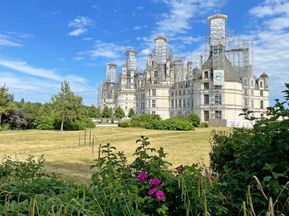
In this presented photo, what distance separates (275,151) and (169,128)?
36947 millimetres

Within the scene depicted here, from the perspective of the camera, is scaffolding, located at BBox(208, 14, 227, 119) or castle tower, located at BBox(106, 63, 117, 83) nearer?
scaffolding, located at BBox(208, 14, 227, 119)

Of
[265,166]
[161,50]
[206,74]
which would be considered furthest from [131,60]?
[265,166]

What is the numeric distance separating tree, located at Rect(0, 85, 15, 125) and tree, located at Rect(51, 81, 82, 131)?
15.7ft

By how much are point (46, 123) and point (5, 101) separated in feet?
20.2

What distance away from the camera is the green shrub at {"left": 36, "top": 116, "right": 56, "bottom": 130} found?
40.1 m

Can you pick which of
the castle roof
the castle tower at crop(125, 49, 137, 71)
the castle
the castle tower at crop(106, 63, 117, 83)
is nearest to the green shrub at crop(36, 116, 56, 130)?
the castle

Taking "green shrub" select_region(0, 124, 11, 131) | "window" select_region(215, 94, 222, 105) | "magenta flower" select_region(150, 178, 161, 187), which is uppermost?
"window" select_region(215, 94, 222, 105)

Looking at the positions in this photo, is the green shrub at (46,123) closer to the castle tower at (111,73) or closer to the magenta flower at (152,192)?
the magenta flower at (152,192)

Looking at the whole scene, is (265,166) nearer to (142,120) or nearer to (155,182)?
(155,182)

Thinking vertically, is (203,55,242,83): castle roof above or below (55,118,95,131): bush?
above

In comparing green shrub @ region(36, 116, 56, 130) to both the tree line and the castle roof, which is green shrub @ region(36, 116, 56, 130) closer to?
the tree line

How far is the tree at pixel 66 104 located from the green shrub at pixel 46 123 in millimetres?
2659

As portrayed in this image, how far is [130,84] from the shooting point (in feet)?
354

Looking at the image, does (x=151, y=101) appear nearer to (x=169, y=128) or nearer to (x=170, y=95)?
(x=170, y=95)
